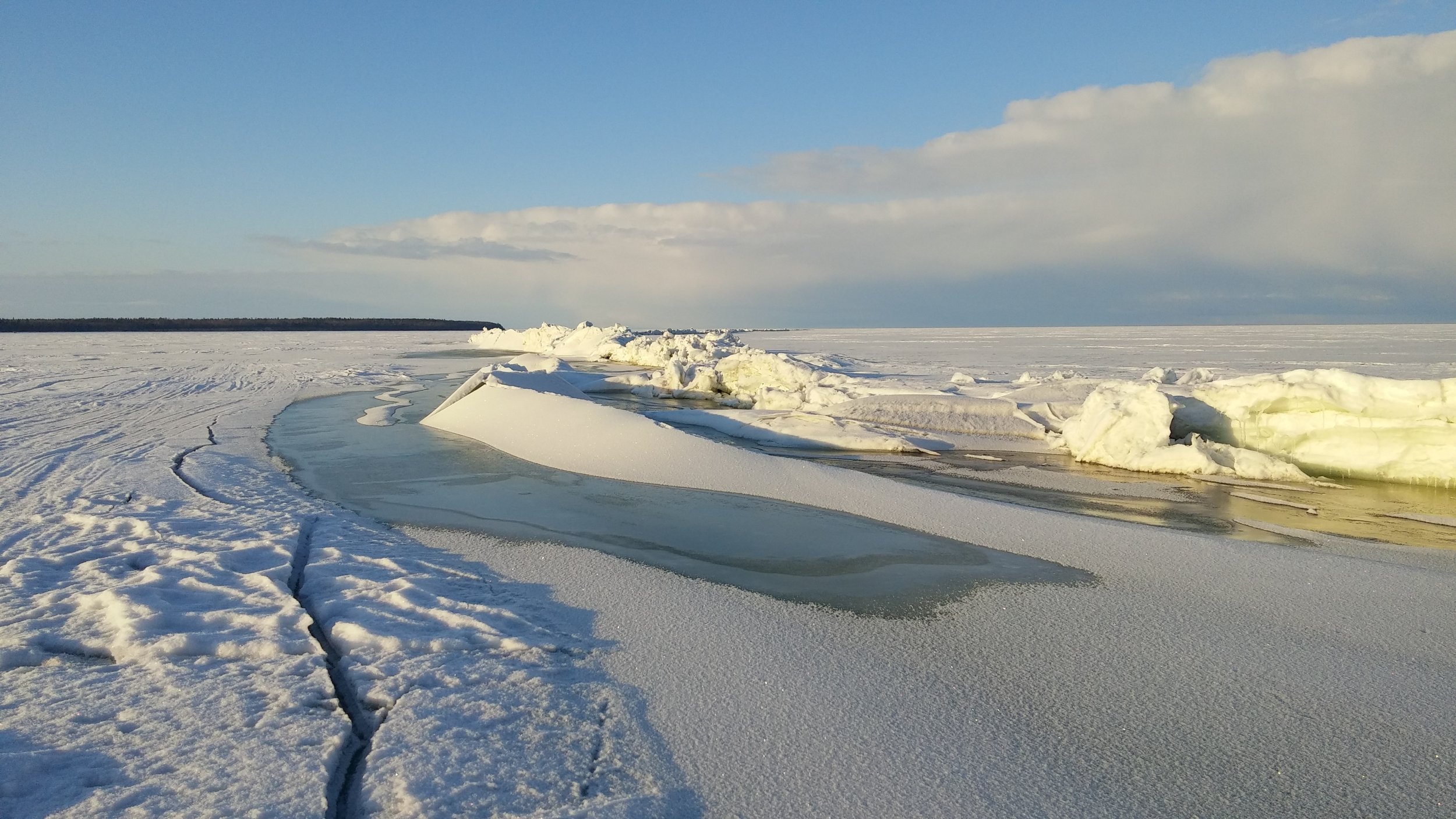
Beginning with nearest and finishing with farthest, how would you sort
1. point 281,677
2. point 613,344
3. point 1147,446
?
point 281,677
point 1147,446
point 613,344

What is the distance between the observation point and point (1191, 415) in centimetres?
726

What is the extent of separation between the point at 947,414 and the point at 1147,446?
7.91ft

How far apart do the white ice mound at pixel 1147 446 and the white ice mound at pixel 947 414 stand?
3.09 ft

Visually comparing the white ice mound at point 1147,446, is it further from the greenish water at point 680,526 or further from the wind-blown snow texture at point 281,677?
the wind-blown snow texture at point 281,677

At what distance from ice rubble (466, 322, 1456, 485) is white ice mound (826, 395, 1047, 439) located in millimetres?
15

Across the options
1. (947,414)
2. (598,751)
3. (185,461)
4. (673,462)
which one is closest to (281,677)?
(598,751)

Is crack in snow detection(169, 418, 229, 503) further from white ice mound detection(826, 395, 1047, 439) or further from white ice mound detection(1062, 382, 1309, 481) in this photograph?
white ice mound detection(1062, 382, 1309, 481)

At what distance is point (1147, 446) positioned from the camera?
6.94m

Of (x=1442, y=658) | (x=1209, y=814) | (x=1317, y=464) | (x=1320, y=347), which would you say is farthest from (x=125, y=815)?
(x=1320, y=347)

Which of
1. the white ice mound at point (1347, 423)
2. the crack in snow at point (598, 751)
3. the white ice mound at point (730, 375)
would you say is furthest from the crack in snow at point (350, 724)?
the white ice mound at point (730, 375)

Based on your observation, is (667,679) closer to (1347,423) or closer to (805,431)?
(805,431)

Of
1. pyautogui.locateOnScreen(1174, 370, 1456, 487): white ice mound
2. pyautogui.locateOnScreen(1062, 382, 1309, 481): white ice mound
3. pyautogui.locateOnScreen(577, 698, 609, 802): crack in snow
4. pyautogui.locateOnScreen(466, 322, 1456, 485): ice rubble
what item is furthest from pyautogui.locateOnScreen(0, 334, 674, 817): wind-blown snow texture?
pyautogui.locateOnScreen(1174, 370, 1456, 487): white ice mound

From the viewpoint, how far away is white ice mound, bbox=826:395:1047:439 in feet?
28.6

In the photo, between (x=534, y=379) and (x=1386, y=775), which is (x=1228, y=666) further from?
(x=534, y=379)
